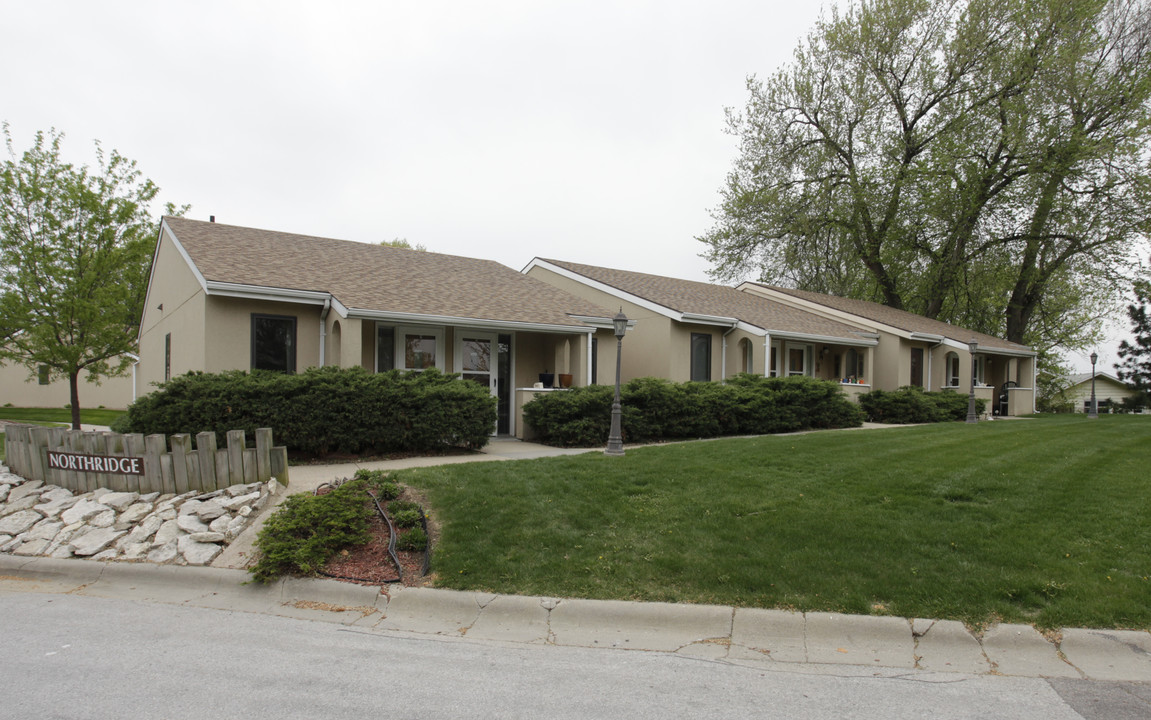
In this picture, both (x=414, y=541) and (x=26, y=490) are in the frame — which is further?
(x=26, y=490)

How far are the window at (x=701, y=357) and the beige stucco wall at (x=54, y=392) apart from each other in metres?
25.1

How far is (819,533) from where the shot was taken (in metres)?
6.25

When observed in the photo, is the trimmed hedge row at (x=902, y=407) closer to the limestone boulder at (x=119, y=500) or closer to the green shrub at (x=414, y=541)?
the green shrub at (x=414, y=541)

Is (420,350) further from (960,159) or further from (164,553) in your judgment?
(960,159)

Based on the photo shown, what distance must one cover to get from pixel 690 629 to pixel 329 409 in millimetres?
7406

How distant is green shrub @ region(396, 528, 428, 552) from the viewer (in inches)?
247

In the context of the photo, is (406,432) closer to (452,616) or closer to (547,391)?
(547,391)

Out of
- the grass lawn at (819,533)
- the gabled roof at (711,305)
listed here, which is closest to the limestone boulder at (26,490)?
the grass lawn at (819,533)

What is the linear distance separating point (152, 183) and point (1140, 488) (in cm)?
2368

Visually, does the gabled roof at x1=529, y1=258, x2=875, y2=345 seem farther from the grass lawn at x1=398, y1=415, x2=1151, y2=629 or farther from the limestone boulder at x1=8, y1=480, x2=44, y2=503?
the limestone boulder at x1=8, y1=480, x2=44, y2=503

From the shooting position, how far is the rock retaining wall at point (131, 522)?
6715 mm

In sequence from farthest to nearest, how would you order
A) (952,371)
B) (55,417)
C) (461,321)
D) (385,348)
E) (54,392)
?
(54,392)
(952,371)
(55,417)
(385,348)
(461,321)

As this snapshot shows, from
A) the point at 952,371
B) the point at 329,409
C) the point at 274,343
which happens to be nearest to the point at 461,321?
the point at 274,343

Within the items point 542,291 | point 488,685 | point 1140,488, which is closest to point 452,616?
point 488,685
